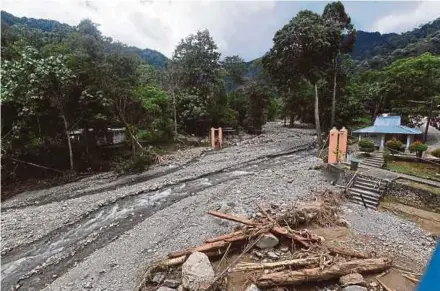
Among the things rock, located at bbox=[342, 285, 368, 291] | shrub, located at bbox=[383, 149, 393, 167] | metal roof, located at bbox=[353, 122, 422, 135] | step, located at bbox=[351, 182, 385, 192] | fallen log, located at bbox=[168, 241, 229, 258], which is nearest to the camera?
rock, located at bbox=[342, 285, 368, 291]

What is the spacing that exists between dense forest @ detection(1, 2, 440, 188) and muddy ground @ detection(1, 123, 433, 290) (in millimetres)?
3714

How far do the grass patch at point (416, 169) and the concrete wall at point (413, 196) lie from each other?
219 centimetres

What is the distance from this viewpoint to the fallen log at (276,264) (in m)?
6.17

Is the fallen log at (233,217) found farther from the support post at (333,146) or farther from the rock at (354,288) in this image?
the support post at (333,146)

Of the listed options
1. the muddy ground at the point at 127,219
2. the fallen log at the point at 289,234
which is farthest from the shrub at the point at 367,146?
the fallen log at the point at 289,234

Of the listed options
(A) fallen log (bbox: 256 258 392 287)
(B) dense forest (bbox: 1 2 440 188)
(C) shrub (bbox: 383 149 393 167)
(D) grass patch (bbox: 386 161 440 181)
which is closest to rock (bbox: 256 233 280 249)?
(A) fallen log (bbox: 256 258 392 287)

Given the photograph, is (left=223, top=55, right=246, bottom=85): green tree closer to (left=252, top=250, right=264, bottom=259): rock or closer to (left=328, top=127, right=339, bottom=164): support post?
(left=328, top=127, right=339, bottom=164): support post

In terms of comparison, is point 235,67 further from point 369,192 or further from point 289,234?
point 289,234

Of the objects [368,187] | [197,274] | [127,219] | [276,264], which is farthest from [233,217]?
[368,187]

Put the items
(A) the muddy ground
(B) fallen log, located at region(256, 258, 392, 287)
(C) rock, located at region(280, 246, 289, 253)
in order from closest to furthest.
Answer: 1. (B) fallen log, located at region(256, 258, 392, 287)
2. (C) rock, located at region(280, 246, 289, 253)
3. (A) the muddy ground

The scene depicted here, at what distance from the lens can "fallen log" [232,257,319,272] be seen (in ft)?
20.2

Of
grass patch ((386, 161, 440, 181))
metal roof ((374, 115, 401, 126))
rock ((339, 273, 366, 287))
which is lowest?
rock ((339, 273, 366, 287))

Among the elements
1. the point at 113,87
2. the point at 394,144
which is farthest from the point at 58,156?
the point at 394,144

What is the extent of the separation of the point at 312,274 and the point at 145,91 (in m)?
21.0
